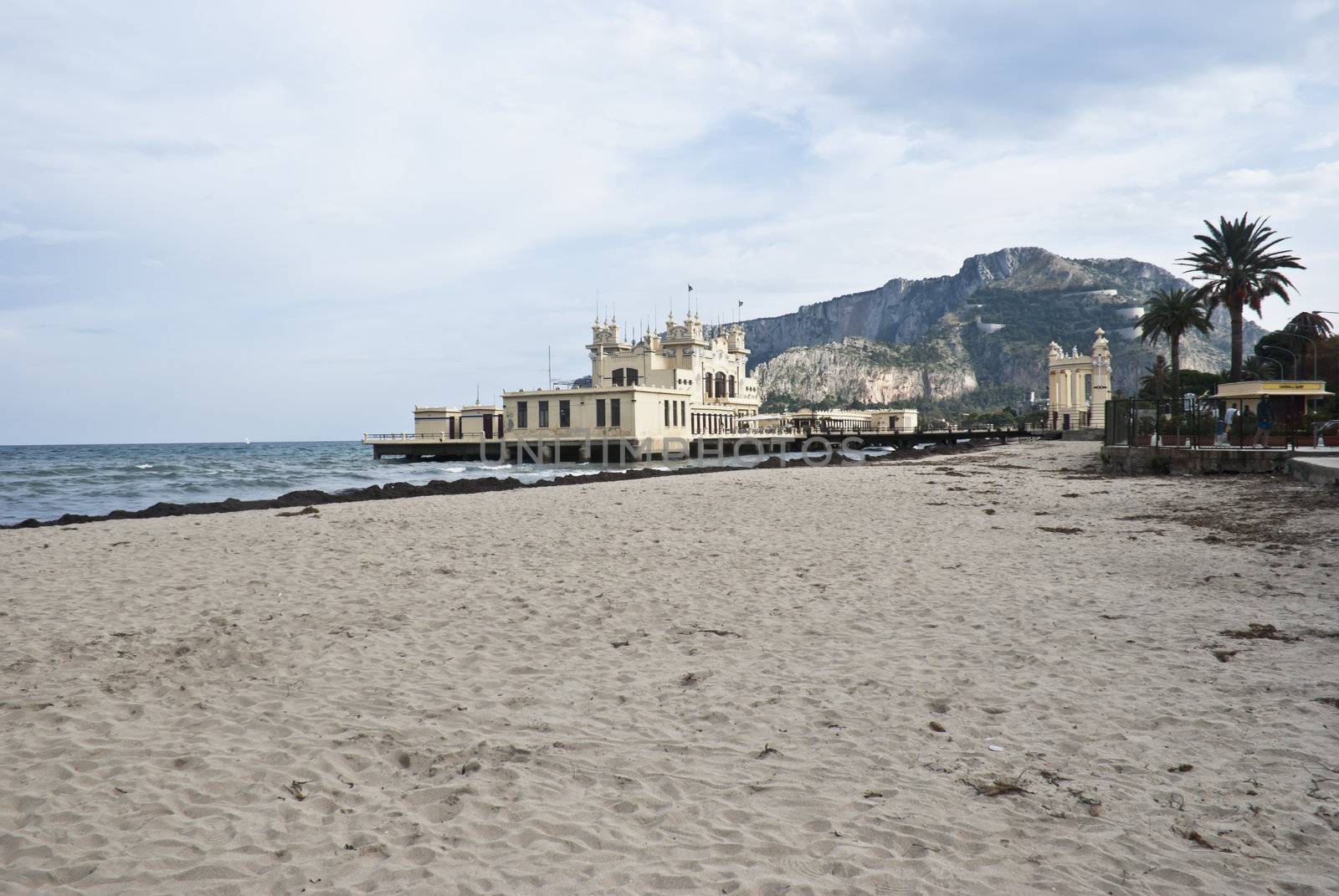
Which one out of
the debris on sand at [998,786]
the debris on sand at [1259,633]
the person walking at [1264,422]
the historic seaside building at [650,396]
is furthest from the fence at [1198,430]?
the historic seaside building at [650,396]

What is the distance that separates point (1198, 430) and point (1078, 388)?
160 ft

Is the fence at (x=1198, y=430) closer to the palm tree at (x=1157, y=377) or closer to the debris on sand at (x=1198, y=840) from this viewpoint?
the debris on sand at (x=1198, y=840)

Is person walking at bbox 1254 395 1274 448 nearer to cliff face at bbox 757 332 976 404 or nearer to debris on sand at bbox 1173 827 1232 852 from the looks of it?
debris on sand at bbox 1173 827 1232 852

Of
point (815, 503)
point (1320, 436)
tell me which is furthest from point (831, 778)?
point (1320, 436)

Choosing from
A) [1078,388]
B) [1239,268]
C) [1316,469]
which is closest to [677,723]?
[1316,469]

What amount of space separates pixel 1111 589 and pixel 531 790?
270 inches

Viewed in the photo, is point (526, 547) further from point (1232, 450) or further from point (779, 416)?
point (779, 416)

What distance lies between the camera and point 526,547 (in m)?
12.0

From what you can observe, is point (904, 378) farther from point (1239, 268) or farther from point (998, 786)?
point (998, 786)

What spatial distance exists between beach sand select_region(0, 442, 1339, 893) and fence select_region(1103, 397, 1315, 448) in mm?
14162

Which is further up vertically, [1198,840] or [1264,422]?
[1264,422]

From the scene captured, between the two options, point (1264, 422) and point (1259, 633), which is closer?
point (1259, 633)

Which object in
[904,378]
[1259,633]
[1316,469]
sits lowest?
[1259,633]

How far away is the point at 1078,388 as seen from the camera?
68438 mm
